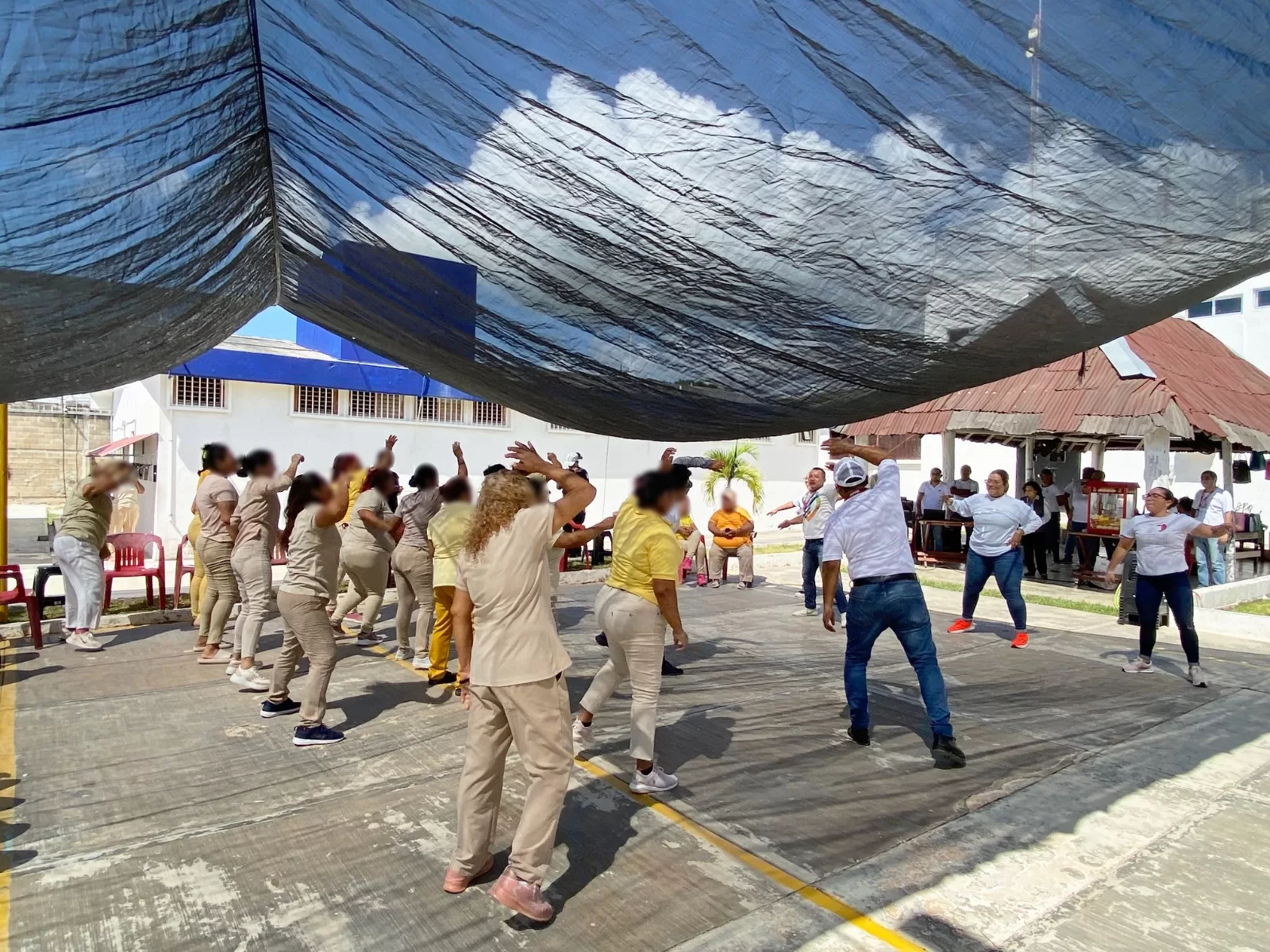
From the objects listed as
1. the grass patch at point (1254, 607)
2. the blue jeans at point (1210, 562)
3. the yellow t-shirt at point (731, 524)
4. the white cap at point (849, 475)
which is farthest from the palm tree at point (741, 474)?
the white cap at point (849, 475)

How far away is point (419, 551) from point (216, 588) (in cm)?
182

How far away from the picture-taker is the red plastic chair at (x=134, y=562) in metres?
8.75

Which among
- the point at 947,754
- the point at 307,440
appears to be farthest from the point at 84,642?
the point at 307,440

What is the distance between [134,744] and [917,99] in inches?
216

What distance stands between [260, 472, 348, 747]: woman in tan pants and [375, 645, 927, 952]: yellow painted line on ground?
1.71 m

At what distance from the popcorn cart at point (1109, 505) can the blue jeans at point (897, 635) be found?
9481 millimetres

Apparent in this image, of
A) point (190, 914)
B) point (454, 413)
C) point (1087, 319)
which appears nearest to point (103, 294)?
point (190, 914)

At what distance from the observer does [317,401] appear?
17.1 meters

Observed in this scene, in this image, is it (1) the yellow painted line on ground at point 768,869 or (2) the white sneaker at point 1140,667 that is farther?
(2) the white sneaker at point 1140,667

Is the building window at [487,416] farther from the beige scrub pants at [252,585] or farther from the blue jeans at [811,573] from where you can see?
the beige scrub pants at [252,585]

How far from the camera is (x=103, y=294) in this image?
11.1 feet

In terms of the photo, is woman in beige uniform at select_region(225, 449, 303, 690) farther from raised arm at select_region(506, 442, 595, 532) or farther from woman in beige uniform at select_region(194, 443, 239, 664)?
raised arm at select_region(506, 442, 595, 532)

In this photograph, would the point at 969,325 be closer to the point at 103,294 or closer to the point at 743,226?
→ the point at 743,226

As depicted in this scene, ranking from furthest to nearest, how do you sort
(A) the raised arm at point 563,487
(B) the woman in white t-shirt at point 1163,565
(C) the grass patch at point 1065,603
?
(C) the grass patch at point 1065,603
(B) the woman in white t-shirt at point 1163,565
(A) the raised arm at point 563,487
